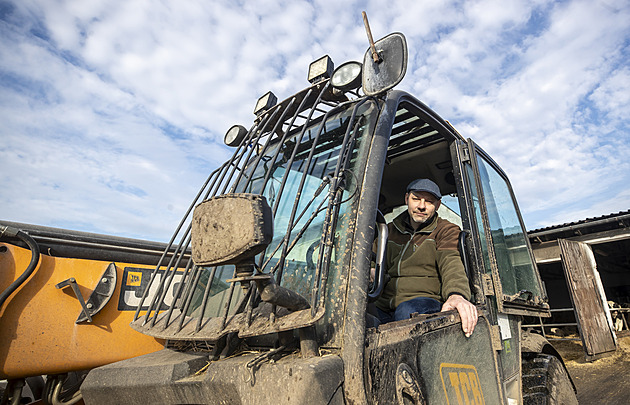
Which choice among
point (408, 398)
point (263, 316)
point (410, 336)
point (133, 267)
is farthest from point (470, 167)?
point (133, 267)

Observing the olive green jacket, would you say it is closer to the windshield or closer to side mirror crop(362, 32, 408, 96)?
the windshield

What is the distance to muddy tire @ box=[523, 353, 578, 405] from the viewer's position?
8.08 feet

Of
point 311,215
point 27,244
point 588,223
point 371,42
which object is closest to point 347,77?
point 371,42

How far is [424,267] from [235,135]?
1.60m

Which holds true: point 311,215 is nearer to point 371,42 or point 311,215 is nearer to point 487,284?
point 371,42

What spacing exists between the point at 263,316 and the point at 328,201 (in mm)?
498

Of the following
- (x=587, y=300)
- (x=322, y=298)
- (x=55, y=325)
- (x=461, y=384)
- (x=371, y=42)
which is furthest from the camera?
(x=587, y=300)

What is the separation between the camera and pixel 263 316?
1.28 metres

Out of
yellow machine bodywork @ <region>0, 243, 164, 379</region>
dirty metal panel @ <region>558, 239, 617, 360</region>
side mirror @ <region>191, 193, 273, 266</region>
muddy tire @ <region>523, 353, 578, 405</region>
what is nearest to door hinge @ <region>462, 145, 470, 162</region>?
muddy tire @ <region>523, 353, 578, 405</region>

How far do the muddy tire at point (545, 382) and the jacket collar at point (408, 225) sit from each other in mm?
1301

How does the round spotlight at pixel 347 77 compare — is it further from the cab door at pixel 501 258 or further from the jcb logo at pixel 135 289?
the jcb logo at pixel 135 289

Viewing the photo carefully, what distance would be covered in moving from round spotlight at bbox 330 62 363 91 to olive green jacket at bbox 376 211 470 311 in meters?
1.05

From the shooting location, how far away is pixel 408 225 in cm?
263

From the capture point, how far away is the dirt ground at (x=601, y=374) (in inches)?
215
